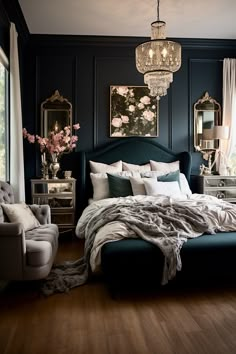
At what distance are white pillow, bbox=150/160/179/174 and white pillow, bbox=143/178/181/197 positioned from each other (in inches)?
21.1

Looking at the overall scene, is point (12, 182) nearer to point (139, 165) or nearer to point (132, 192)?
point (132, 192)

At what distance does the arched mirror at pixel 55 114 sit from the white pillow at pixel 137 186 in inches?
63.4

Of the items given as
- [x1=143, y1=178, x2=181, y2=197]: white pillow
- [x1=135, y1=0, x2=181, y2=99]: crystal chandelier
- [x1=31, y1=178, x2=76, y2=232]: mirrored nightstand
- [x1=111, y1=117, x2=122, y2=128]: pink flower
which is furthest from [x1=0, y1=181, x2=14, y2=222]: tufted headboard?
[x1=111, y1=117, x2=122, y2=128]: pink flower

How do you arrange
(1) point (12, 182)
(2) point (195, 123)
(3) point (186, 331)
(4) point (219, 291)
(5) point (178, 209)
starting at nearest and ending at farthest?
1. (3) point (186, 331)
2. (4) point (219, 291)
3. (5) point (178, 209)
4. (1) point (12, 182)
5. (2) point (195, 123)

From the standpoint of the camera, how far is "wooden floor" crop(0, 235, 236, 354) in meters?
2.15

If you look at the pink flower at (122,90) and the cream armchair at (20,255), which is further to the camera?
the pink flower at (122,90)

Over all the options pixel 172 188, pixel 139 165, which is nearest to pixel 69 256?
pixel 172 188

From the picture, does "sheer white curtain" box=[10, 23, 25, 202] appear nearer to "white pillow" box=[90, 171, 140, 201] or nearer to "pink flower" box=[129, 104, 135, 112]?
"white pillow" box=[90, 171, 140, 201]

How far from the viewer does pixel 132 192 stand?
5039 mm

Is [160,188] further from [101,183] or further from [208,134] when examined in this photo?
Answer: [208,134]

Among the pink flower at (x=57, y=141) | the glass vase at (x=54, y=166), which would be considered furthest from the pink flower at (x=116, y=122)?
the glass vase at (x=54, y=166)

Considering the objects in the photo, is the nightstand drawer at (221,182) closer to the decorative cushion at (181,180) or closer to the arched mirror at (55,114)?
the decorative cushion at (181,180)

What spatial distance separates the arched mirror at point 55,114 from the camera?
225 inches

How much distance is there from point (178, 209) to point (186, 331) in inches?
56.7
